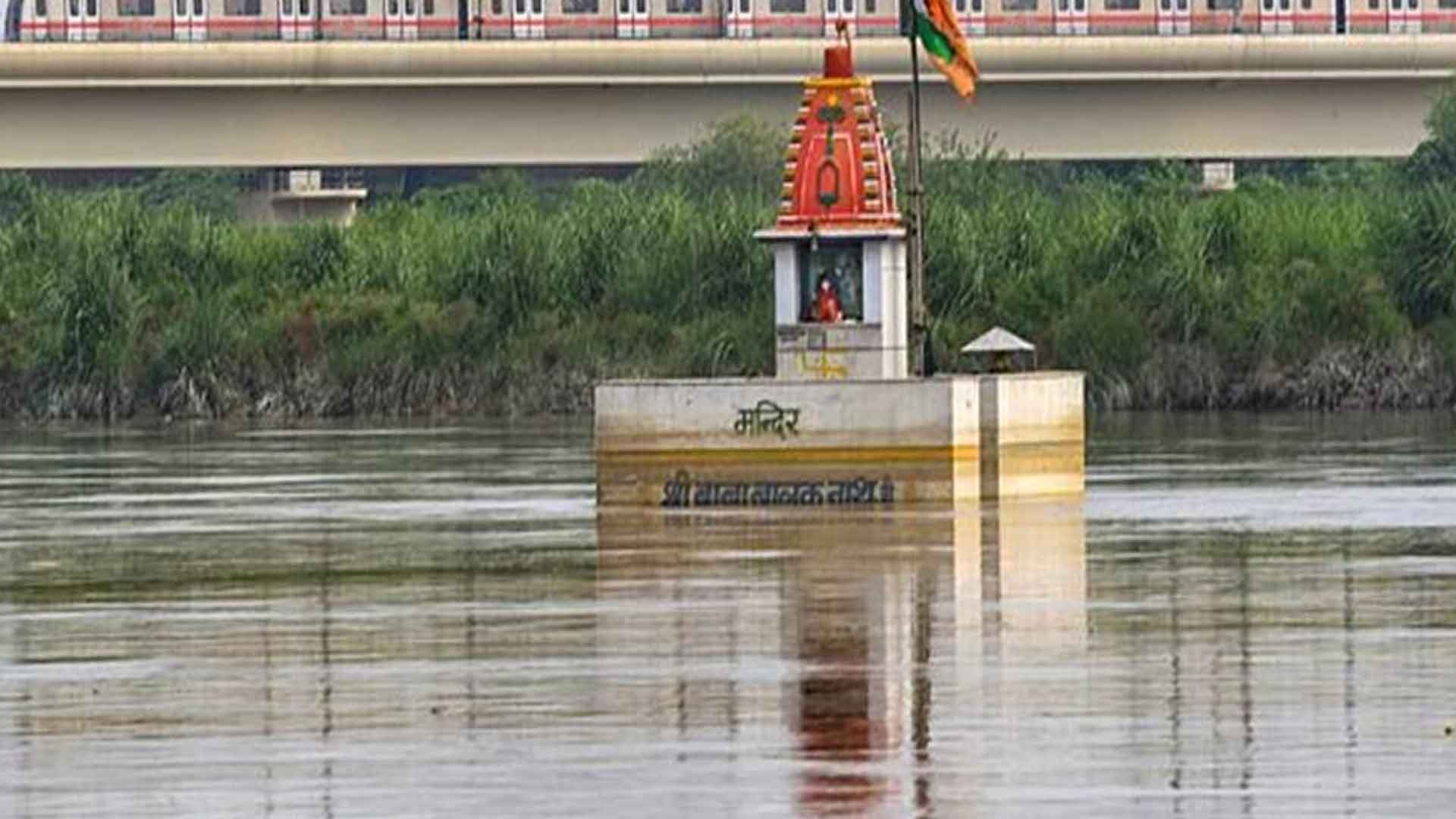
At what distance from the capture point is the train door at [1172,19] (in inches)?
4063

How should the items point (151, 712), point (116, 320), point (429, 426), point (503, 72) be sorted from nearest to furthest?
point (151, 712)
point (429, 426)
point (116, 320)
point (503, 72)

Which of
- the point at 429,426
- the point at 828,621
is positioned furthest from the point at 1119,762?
the point at 429,426

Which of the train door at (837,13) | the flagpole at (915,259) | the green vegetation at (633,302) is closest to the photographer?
the flagpole at (915,259)

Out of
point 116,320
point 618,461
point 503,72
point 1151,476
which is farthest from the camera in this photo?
point 503,72

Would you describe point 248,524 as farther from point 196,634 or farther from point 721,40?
point 721,40

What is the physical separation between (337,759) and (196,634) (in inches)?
310

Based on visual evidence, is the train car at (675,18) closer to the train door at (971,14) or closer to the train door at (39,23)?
the train door at (971,14)

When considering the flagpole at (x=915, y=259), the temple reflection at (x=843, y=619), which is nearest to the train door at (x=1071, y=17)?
the flagpole at (x=915, y=259)

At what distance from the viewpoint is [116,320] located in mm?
80000

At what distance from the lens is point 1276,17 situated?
337 ft

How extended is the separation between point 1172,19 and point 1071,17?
89.0 inches

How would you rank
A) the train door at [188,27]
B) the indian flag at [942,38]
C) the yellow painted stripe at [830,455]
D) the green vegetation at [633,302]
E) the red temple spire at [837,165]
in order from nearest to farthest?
the yellow painted stripe at [830,455] < the red temple spire at [837,165] < the indian flag at [942,38] < the green vegetation at [633,302] < the train door at [188,27]

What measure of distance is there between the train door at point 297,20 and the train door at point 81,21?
3.97 m

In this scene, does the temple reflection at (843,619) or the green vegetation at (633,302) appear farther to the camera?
the green vegetation at (633,302)
